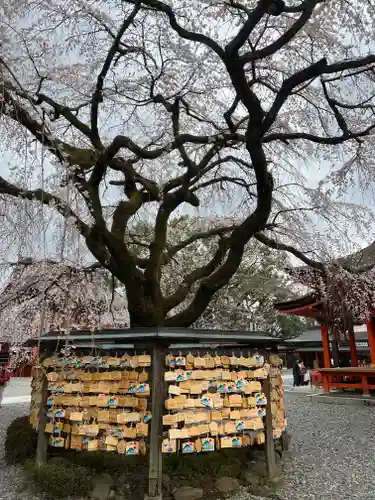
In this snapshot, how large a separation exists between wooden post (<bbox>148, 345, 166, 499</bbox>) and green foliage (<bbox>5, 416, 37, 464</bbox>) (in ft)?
6.30

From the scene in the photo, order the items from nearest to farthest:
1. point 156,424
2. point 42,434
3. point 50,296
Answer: point 156,424 < point 42,434 < point 50,296

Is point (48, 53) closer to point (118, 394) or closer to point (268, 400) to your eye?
point (118, 394)

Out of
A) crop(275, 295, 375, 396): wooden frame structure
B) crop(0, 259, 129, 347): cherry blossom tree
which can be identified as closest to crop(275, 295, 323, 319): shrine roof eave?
crop(275, 295, 375, 396): wooden frame structure

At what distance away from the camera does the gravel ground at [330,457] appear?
4025mm

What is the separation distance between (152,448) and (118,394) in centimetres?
65

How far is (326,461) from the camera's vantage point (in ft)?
16.9

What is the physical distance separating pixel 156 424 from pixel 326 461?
110 inches

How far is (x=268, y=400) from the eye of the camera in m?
4.50

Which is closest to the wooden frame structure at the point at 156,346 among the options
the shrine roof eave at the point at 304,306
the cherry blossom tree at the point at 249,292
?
the shrine roof eave at the point at 304,306

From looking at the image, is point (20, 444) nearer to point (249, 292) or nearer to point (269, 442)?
point (269, 442)

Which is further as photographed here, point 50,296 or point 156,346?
point 50,296

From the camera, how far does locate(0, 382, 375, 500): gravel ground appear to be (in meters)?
4.00

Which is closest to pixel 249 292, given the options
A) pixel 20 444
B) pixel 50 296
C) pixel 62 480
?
pixel 50 296

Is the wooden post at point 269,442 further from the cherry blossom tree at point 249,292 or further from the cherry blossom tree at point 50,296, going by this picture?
the cherry blossom tree at point 249,292
